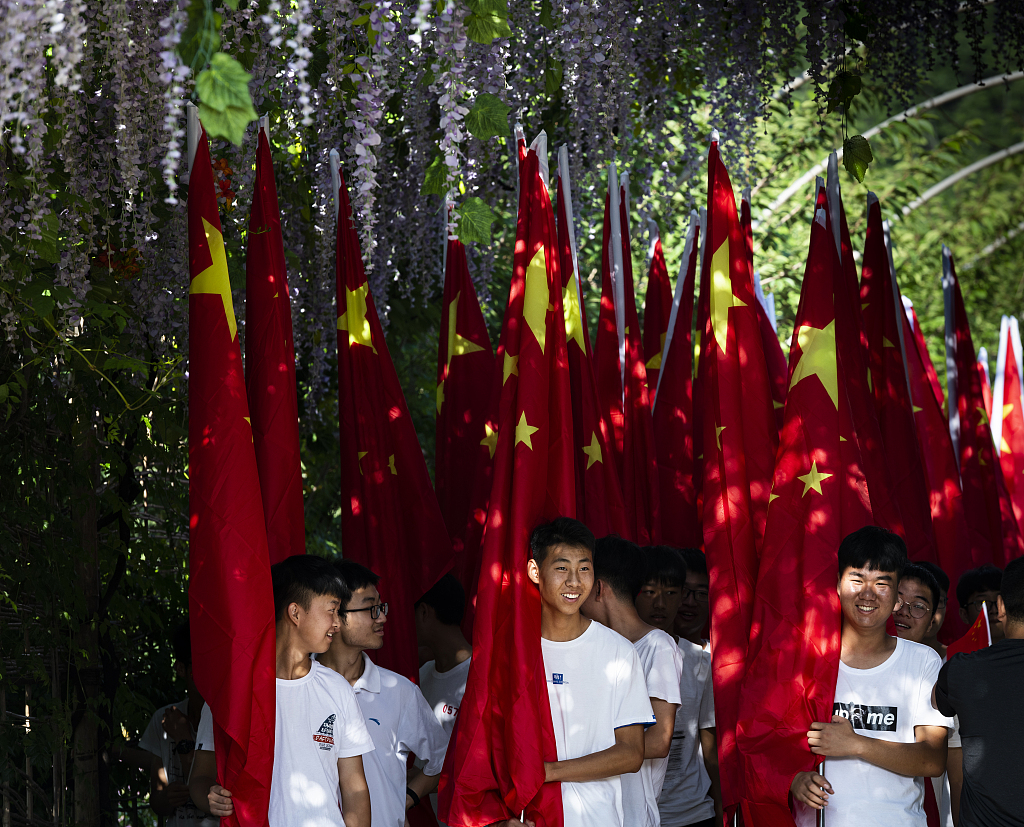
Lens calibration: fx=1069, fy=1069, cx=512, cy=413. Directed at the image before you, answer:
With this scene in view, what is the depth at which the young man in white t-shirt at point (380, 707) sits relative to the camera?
3.43 metres

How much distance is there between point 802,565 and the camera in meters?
3.53

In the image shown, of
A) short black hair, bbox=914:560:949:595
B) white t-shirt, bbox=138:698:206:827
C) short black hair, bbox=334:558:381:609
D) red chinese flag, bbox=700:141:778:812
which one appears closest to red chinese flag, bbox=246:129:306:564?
short black hair, bbox=334:558:381:609

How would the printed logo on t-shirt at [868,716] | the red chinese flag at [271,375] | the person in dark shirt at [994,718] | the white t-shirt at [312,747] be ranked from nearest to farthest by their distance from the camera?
the person in dark shirt at [994,718]
the white t-shirt at [312,747]
the printed logo on t-shirt at [868,716]
the red chinese flag at [271,375]

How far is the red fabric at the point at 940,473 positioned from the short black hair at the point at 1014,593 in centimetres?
242

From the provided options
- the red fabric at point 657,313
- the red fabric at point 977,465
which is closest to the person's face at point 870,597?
the red fabric at point 657,313

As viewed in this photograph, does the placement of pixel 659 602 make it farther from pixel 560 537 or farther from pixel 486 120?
pixel 486 120

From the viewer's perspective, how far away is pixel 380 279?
214 inches

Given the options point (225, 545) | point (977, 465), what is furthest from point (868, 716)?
point (977, 465)

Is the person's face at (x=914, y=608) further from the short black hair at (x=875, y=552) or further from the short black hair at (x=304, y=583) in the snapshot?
the short black hair at (x=304, y=583)

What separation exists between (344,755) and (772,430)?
6.24 feet

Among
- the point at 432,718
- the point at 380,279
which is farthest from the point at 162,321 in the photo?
the point at 432,718

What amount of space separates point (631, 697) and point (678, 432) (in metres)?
2.28

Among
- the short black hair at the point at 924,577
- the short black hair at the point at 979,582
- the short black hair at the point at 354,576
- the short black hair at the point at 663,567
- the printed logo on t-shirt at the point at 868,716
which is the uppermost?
the short black hair at the point at 354,576

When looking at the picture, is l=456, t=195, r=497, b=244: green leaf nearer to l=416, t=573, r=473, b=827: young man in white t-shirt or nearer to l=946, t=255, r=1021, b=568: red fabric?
l=416, t=573, r=473, b=827: young man in white t-shirt
